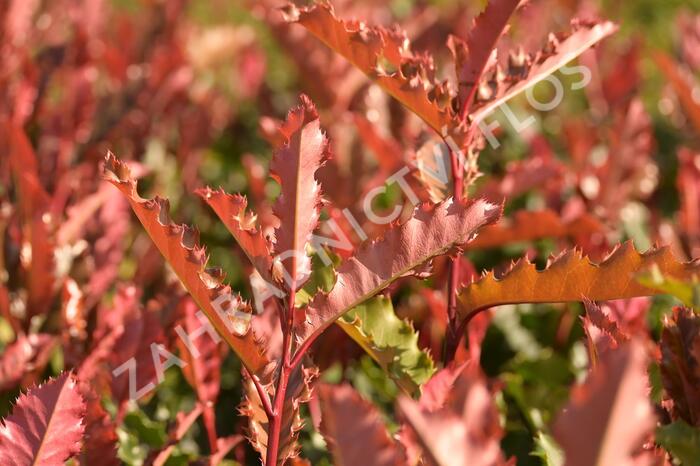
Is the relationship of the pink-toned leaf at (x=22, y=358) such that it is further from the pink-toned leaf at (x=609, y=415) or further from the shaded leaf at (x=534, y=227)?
the pink-toned leaf at (x=609, y=415)

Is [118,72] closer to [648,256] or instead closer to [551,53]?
[551,53]

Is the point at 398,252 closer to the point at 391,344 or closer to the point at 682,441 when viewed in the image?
the point at 391,344

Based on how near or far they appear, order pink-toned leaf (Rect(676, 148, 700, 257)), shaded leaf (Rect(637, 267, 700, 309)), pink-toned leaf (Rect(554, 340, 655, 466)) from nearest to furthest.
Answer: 1. pink-toned leaf (Rect(554, 340, 655, 466))
2. shaded leaf (Rect(637, 267, 700, 309))
3. pink-toned leaf (Rect(676, 148, 700, 257))

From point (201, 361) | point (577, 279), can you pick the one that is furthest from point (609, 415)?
point (201, 361)

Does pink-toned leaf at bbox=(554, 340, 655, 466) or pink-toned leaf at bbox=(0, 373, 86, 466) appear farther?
pink-toned leaf at bbox=(0, 373, 86, 466)

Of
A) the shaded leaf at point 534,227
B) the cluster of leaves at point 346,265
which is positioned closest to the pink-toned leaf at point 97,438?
the cluster of leaves at point 346,265

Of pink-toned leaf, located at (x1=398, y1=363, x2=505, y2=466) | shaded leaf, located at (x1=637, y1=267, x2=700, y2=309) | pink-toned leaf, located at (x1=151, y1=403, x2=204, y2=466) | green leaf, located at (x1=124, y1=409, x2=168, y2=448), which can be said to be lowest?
shaded leaf, located at (x1=637, y1=267, x2=700, y2=309)

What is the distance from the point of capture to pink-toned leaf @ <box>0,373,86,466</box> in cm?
96

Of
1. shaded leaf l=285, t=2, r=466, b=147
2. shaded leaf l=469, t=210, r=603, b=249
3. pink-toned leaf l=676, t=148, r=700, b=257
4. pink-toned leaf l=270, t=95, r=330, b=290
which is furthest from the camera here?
pink-toned leaf l=676, t=148, r=700, b=257

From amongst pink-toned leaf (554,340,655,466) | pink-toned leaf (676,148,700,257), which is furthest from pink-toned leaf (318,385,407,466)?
pink-toned leaf (676,148,700,257)

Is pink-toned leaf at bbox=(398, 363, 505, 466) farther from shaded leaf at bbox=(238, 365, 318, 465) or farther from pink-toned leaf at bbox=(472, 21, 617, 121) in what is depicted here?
pink-toned leaf at bbox=(472, 21, 617, 121)

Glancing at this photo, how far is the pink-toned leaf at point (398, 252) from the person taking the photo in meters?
0.93

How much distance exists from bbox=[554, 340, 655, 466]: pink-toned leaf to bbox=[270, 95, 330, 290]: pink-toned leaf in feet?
1.30

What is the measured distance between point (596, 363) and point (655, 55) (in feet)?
4.92
